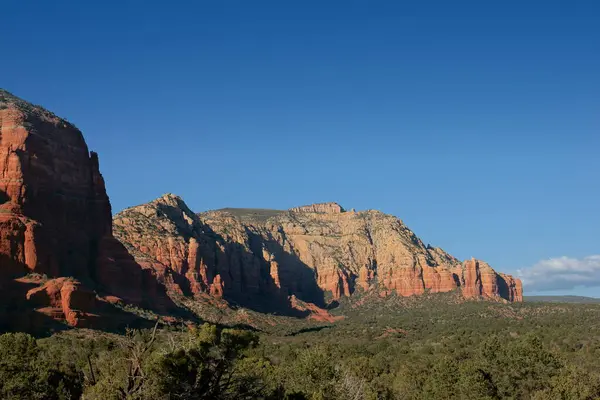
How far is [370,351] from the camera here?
9206 cm

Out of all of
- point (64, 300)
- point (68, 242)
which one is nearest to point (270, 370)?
point (64, 300)

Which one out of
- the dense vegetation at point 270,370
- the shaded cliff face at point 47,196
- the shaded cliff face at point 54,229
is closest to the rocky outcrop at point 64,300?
the shaded cliff face at point 54,229

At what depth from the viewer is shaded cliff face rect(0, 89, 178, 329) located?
8850 centimetres

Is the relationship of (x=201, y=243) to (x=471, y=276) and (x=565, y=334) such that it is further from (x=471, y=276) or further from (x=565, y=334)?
(x=565, y=334)

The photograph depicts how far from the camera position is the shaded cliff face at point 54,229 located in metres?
88.5

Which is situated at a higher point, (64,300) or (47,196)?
(47,196)

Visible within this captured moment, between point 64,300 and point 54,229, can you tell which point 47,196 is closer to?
point 54,229

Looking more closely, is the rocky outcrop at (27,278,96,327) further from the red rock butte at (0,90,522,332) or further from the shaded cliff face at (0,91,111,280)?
the shaded cliff face at (0,91,111,280)

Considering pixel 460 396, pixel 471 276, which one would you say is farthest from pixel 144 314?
pixel 471 276

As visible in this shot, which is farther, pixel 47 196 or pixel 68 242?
pixel 68 242

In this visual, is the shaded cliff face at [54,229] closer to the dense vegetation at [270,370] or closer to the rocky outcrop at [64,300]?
the rocky outcrop at [64,300]

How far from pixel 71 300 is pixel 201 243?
9061 cm

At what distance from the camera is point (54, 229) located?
349ft

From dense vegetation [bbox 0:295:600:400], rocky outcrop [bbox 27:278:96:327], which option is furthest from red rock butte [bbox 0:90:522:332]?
dense vegetation [bbox 0:295:600:400]
